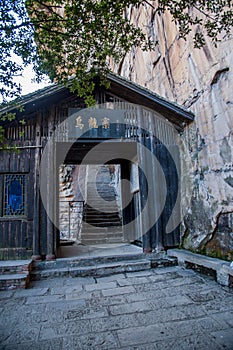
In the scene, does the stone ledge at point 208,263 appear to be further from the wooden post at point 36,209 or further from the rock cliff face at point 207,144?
the wooden post at point 36,209

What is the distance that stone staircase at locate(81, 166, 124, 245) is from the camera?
959 cm

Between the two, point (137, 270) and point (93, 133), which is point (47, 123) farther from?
point (137, 270)

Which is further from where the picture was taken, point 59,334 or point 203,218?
point 203,218

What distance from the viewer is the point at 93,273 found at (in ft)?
17.4

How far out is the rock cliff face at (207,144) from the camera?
4953mm

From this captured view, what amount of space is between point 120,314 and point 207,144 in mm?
4255

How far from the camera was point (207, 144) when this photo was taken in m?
5.64

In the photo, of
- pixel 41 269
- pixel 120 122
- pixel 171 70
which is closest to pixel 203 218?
pixel 120 122

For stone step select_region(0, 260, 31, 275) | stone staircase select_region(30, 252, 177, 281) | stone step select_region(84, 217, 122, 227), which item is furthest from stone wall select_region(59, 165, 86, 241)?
stone step select_region(0, 260, 31, 275)

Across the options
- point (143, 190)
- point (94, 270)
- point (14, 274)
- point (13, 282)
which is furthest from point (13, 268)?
point (143, 190)

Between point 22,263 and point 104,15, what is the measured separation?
503cm

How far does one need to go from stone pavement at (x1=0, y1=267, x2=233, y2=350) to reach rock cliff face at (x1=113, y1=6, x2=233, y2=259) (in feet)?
3.90

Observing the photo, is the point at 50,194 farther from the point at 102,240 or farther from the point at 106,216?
the point at 106,216

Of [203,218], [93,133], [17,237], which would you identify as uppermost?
[93,133]
